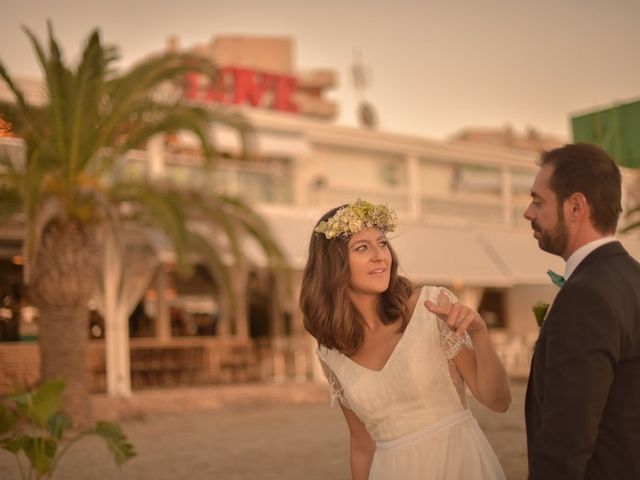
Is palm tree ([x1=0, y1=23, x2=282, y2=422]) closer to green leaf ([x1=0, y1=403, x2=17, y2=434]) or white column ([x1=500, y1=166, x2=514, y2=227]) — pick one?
green leaf ([x1=0, y1=403, x2=17, y2=434])

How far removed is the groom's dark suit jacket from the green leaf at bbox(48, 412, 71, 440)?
5127 mm

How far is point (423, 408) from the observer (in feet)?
11.6

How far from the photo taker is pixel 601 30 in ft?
26.4

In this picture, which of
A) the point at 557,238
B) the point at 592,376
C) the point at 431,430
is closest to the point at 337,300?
the point at 431,430

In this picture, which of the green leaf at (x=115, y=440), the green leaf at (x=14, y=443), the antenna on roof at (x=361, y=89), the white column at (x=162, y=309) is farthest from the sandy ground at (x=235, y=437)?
the antenna on roof at (x=361, y=89)

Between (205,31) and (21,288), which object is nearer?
(21,288)

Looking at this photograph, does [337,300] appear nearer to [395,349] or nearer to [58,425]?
[395,349]

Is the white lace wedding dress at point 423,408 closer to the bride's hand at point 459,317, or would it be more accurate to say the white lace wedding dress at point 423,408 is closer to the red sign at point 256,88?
the bride's hand at point 459,317

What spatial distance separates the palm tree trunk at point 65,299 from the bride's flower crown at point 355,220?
1063cm

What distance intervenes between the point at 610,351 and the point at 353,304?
147cm

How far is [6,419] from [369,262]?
4072 millimetres

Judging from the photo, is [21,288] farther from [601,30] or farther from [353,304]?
[353,304]

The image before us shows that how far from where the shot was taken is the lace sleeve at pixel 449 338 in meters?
3.44

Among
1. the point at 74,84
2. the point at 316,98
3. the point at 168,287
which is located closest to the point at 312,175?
the point at 168,287
